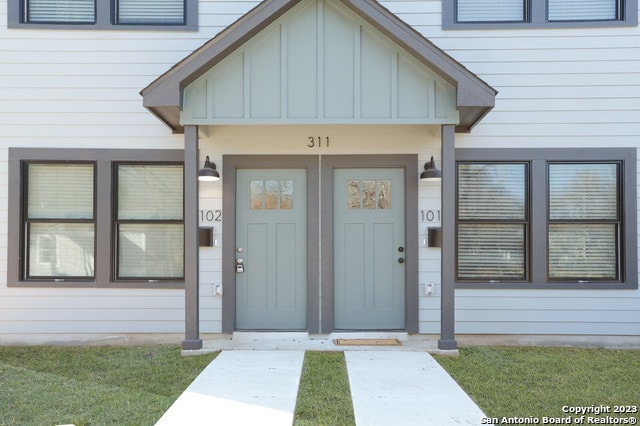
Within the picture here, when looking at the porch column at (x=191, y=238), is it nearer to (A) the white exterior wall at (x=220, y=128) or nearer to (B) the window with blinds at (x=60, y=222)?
(A) the white exterior wall at (x=220, y=128)

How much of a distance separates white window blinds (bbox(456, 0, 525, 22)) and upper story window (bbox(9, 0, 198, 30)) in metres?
3.30

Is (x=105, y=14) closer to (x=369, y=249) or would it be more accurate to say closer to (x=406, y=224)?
(x=369, y=249)

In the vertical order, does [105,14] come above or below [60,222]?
above

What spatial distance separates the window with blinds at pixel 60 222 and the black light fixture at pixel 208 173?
1.48 m

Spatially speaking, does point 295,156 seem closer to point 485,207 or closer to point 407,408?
point 485,207

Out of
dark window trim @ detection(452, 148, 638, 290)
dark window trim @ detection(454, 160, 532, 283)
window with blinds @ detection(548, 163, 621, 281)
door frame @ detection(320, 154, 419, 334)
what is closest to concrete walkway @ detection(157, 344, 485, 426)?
door frame @ detection(320, 154, 419, 334)

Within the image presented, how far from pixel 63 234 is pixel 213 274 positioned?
1.93m

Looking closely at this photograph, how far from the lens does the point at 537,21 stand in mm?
5633

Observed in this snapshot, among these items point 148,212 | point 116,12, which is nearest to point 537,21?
point 116,12

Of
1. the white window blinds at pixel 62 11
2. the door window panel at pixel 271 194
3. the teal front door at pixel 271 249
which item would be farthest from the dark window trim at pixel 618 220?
the white window blinds at pixel 62 11

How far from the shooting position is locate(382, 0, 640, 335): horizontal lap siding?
559 centimetres

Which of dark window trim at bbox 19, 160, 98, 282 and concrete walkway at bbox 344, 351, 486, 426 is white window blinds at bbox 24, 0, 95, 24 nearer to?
dark window trim at bbox 19, 160, 98, 282

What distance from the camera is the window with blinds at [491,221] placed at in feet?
18.7

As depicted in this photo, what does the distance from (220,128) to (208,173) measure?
69 centimetres
